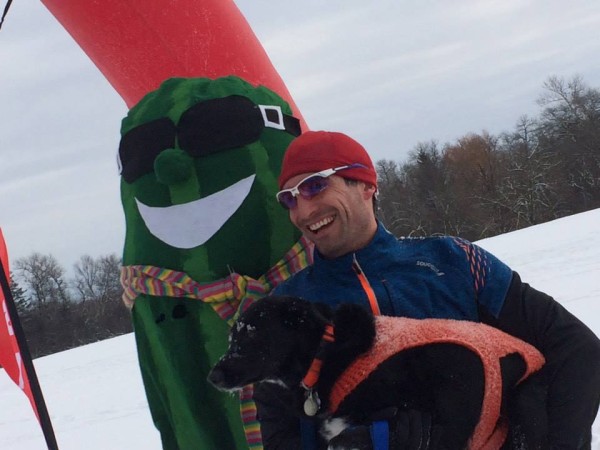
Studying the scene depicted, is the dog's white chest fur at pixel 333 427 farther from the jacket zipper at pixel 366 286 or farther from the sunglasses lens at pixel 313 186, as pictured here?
the sunglasses lens at pixel 313 186

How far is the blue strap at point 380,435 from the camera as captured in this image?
1.24 m

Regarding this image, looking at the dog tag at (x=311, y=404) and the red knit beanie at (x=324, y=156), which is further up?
the red knit beanie at (x=324, y=156)

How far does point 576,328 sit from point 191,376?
3.68ft

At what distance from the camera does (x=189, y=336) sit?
200cm

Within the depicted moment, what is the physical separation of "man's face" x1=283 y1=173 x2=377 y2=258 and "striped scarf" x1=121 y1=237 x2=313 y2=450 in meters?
0.35

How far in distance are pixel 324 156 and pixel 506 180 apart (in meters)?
32.1

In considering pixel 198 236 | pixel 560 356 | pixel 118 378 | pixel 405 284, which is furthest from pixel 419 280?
pixel 118 378

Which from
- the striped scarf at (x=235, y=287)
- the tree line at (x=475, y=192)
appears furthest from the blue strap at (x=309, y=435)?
the tree line at (x=475, y=192)

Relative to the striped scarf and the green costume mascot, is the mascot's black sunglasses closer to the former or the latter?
the green costume mascot

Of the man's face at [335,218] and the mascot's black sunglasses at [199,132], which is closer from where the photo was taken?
the man's face at [335,218]

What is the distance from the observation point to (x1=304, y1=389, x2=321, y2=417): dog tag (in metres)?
1.30

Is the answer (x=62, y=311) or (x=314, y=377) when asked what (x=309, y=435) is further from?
(x=62, y=311)

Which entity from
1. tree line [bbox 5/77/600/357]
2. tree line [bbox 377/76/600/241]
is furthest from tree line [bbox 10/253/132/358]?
tree line [bbox 377/76/600/241]

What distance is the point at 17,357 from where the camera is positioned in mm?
2754
